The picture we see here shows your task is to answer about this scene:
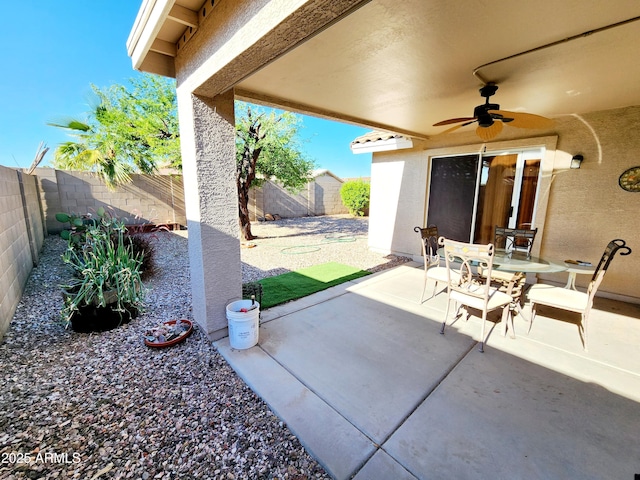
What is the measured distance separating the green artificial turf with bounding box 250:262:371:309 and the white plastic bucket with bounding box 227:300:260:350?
951 millimetres

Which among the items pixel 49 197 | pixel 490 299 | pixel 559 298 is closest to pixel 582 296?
pixel 559 298

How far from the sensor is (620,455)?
1641 millimetres

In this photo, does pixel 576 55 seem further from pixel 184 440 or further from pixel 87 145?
pixel 87 145

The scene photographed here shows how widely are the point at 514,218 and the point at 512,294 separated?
2440 millimetres

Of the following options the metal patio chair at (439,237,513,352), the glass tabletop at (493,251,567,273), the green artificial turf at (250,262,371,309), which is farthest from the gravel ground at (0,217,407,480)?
the glass tabletop at (493,251,567,273)

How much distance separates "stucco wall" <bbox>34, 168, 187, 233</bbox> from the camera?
24.3 feet

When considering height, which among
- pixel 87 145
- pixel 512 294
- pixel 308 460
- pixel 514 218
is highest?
pixel 87 145

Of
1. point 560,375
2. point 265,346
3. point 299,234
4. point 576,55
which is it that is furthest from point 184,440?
point 299,234


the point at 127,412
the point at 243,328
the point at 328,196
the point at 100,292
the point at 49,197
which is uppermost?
the point at 328,196

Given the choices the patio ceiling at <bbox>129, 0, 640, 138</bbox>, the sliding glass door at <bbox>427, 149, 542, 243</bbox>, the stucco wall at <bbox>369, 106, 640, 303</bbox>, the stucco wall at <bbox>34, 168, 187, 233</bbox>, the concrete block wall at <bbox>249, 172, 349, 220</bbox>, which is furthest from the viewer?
the concrete block wall at <bbox>249, 172, 349, 220</bbox>

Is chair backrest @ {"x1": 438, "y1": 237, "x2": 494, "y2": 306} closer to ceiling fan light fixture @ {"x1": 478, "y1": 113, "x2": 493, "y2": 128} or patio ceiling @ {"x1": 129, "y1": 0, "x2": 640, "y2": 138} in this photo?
ceiling fan light fixture @ {"x1": 478, "y1": 113, "x2": 493, "y2": 128}

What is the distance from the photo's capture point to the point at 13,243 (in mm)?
3545

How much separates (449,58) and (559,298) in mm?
2858

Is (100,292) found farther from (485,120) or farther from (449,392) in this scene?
(485,120)
